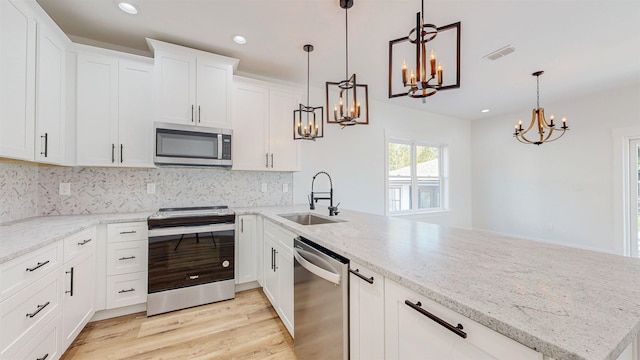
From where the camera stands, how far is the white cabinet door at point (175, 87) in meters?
2.53

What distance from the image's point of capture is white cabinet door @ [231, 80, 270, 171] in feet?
9.84

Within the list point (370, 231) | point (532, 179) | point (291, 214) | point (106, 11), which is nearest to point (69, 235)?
point (291, 214)

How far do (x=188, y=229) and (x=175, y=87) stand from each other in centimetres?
145

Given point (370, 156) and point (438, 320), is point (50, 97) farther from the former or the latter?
point (370, 156)

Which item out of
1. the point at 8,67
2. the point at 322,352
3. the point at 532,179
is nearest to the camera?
the point at 322,352

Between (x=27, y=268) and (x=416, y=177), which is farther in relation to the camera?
(x=416, y=177)

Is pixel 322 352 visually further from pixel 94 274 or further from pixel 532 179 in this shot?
pixel 532 179

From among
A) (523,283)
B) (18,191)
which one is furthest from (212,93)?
(523,283)

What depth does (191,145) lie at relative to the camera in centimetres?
264

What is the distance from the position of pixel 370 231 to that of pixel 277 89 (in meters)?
2.30

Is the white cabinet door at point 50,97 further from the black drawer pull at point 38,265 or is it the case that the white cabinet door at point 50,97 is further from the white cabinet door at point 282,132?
the white cabinet door at point 282,132

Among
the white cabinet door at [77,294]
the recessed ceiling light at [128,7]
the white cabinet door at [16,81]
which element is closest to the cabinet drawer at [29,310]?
the white cabinet door at [77,294]

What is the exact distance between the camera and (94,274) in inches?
87.5

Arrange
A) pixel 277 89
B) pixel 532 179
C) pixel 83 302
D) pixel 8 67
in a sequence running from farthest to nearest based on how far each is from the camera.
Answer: pixel 532 179 → pixel 277 89 → pixel 83 302 → pixel 8 67
